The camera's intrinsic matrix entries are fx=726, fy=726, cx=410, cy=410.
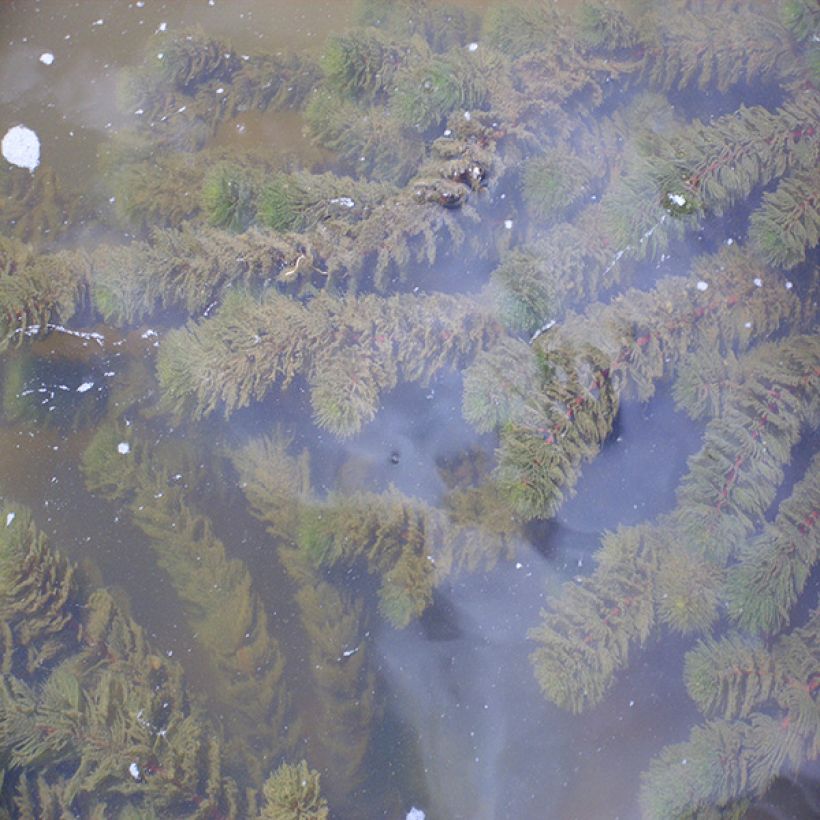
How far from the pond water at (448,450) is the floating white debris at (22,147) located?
0.59 m

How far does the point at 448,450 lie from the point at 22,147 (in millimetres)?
2332

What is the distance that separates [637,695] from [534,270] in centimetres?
135

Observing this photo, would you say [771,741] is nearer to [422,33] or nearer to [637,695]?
[637,695]

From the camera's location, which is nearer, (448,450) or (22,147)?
(448,450)

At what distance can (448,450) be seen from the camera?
249cm

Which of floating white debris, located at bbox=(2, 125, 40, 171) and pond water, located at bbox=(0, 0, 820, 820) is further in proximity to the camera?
floating white debris, located at bbox=(2, 125, 40, 171)

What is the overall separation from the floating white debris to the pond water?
0.59 m

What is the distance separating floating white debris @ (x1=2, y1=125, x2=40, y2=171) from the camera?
3129 mm

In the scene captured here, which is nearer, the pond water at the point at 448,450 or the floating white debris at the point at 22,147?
the pond water at the point at 448,450

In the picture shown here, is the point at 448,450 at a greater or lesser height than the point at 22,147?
lesser

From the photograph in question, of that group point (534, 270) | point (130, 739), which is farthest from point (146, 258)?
point (130, 739)

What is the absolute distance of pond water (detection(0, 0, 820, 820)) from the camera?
1985 millimetres

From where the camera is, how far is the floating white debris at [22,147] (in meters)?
3.13

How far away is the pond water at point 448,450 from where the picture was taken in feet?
6.51
